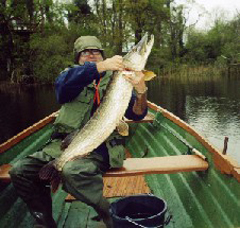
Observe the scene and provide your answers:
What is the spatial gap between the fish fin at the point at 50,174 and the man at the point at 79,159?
68 millimetres

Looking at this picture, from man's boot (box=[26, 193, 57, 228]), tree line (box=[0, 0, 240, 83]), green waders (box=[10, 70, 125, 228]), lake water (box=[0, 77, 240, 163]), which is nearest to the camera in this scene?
green waders (box=[10, 70, 125, 228])

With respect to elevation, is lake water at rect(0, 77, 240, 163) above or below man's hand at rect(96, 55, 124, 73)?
below

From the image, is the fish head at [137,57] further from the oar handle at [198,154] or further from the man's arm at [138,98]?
the oar handle at [198,154]

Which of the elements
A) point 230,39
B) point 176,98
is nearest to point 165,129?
point 176,98

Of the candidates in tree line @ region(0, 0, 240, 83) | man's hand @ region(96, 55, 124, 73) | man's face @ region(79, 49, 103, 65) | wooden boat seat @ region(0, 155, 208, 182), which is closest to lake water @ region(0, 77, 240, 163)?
tree line @ region(0, 0, 240, 83)

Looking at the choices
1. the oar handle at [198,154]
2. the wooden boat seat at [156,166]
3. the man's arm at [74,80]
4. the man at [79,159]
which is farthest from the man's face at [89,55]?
the oar handle at [198,154]

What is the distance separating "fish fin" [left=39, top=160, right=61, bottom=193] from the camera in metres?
2.52

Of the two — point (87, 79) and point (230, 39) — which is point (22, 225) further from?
point (230, 39)

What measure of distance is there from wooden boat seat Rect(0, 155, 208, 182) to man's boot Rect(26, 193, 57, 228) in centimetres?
34

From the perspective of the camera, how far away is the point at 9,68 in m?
29.0

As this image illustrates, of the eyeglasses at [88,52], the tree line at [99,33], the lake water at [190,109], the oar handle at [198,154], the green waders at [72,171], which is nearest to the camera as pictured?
the green waders at [72,171]

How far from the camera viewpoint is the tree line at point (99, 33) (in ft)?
93.2

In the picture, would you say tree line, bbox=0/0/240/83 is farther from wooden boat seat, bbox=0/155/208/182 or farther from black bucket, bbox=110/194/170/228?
black bucket, bbox=110/194/170/228

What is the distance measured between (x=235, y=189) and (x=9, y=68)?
95.7ft
